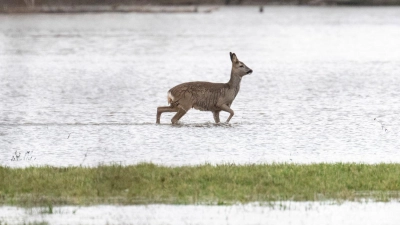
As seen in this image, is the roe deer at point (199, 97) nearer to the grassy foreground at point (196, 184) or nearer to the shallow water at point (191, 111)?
the shallow water at point (191, 111)

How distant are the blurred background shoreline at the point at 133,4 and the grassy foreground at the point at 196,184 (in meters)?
97.6

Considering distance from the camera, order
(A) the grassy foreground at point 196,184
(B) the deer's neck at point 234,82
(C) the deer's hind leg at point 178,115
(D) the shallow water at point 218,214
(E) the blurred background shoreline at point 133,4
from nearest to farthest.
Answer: (D) the shallow water at point 218,214
(A) the grassy foreground at point 196,184
(C) the deer's hind leg at point 178,115
(B) the deer's neck at point 234,82
(E) the blurred background shoreline at point 133,4

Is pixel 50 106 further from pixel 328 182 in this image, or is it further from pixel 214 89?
pixel 328 182

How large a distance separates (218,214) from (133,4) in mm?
130789

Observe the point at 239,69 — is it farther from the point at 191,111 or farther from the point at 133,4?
the point at 133,4

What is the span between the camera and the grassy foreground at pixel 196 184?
9.73 meters

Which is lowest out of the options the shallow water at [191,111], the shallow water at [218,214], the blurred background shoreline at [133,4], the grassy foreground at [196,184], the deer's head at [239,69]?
the blurred background shoreline at [133,4]

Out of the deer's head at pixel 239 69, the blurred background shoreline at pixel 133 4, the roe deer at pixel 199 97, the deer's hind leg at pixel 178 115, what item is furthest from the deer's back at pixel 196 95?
the blurred background shoreline at pixel 133 4

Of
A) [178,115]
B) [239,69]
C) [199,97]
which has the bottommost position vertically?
[178,115]

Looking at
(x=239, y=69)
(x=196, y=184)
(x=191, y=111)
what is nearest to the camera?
(x=196, y=184)

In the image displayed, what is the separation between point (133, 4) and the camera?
13875 cm

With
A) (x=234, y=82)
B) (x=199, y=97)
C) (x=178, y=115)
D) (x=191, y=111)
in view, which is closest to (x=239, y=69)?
(x=234, y=82)

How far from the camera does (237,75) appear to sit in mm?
16375

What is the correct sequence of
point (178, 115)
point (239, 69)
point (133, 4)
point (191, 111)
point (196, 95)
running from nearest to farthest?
1. point (196, 95)
2. point (178, 115)
3. point (239, 69)
4. point (191, 111)
5. point (133, 4)
